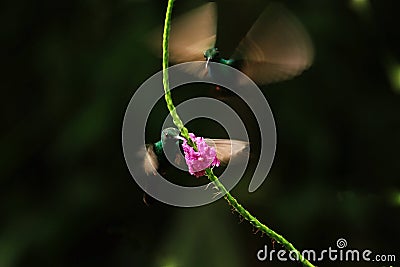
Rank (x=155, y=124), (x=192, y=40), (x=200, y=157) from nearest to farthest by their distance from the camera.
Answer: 1. (x=200, y=157)
2. (x=192, y=40)
3. (x=155, y=124)

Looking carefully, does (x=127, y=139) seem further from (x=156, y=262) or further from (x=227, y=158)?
(x=156, y=262)

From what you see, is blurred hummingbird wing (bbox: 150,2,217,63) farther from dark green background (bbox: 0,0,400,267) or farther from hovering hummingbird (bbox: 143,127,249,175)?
dark green background (bbox: 0,0,400,267)

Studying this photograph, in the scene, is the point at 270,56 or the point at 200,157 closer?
the point at 200,157

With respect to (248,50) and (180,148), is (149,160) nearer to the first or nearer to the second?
(180,148)

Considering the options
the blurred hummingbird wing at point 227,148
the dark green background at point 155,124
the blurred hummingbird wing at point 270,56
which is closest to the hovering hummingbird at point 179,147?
the blurred hummingbird wing at point 227,148

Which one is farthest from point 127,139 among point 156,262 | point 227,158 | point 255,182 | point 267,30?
point 156,262

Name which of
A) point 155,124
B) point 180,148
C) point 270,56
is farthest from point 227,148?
point 155,124
